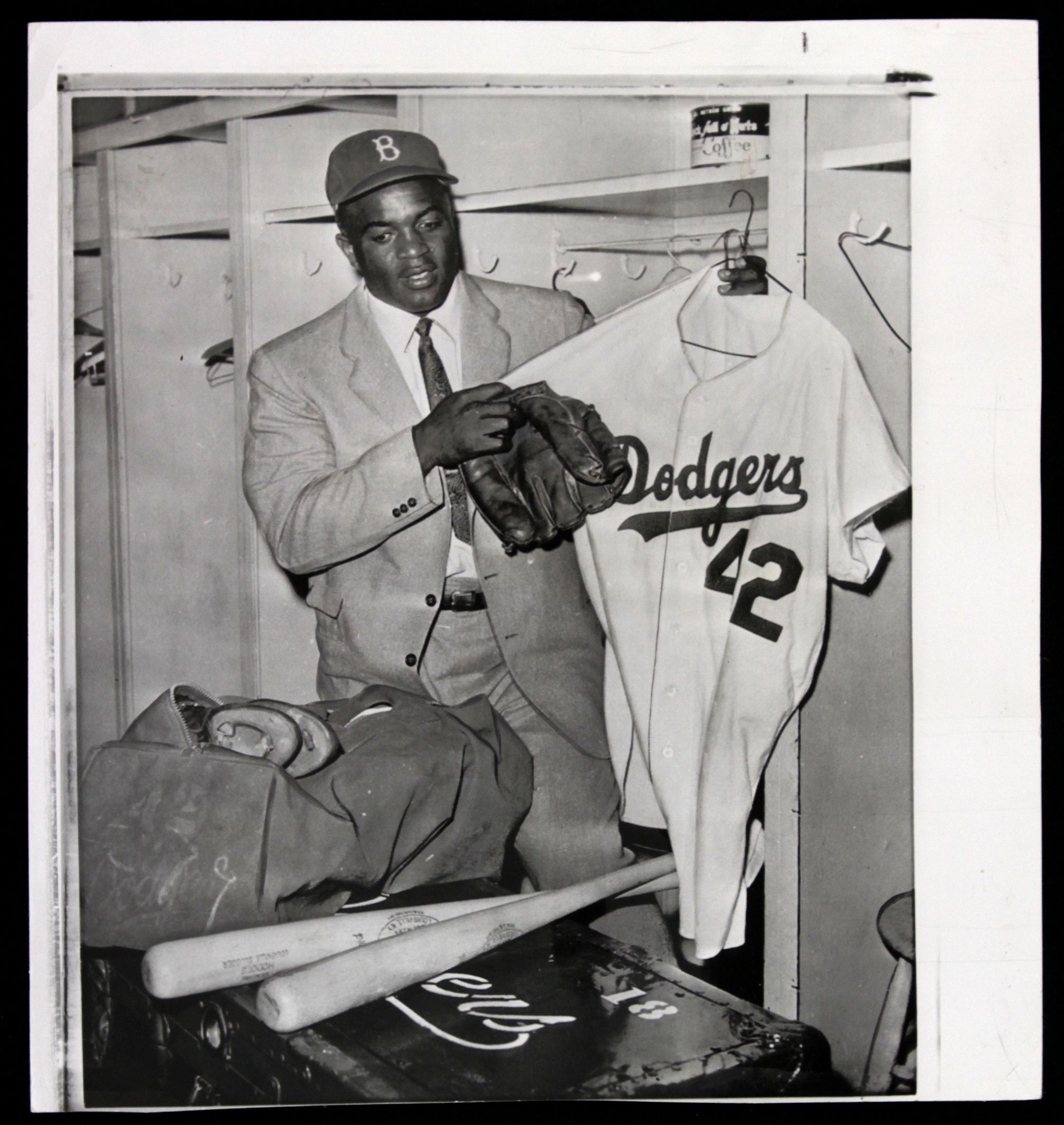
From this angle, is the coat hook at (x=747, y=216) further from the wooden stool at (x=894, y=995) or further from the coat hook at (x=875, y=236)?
the wooden stool at (x=894, y=995)

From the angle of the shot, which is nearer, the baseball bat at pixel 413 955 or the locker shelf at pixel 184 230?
the baseball bat at pixel 413 955

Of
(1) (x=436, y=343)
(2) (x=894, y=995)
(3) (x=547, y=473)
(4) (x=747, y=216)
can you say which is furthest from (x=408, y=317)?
(2) (x=894, y=995)

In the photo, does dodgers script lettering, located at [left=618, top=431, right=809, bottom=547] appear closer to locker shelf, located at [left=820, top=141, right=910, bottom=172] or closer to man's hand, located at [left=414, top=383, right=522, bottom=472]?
man's hand, located at [left=414, top=383, right=522, bottom=472]

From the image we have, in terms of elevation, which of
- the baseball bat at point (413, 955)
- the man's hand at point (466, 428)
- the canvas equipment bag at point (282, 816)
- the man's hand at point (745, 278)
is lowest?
the baseball bat at point (413, 955)

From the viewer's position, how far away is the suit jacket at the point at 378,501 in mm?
1636

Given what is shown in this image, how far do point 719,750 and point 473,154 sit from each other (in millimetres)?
961

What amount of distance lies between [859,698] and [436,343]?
0.84 metres

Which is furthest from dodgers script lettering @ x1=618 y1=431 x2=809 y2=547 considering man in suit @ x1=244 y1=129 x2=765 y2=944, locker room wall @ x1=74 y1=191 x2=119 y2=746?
locker room wall @ x1=74 y1=191 x2=119 y2=746

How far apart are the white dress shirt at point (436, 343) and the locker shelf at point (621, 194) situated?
0.13m

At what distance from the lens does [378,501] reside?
1620 millimetres

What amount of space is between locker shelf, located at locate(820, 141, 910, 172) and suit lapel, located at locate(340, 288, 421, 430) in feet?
2.30

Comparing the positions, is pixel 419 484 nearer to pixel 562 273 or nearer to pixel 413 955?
pixel 562 273

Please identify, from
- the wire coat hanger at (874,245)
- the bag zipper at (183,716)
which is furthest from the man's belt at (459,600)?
the wire coat hanger at (874,245)

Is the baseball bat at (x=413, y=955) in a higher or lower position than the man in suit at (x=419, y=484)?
lower
